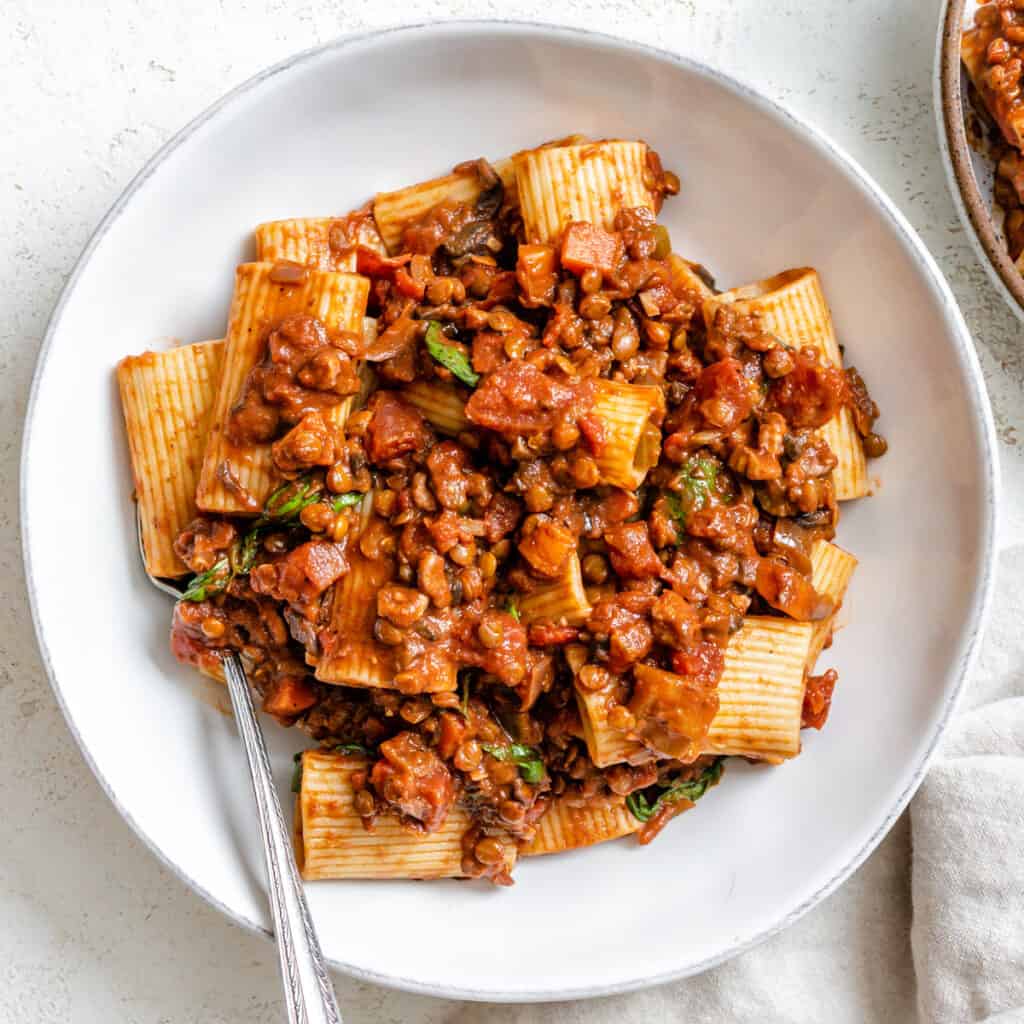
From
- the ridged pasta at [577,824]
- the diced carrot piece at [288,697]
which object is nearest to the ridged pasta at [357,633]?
the diced carrot piece at [288,697]

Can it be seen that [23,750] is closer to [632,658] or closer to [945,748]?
[632,658]

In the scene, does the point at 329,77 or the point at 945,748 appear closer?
the point at 329,77

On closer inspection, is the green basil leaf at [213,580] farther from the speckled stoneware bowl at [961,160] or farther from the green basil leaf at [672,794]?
the speckled stoneware bowl at [961,160]

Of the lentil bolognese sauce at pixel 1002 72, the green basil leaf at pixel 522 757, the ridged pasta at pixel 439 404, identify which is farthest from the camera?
the lentil bolognese sauce at pixel 1002 72

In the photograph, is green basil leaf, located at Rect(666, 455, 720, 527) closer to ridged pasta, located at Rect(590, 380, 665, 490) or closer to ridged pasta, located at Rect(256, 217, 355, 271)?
ridged pasta, located at Rect(590, 380, 665, 490)

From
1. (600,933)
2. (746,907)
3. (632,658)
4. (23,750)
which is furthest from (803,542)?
(23,750)

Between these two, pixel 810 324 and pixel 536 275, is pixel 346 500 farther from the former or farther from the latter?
pixel 810 324

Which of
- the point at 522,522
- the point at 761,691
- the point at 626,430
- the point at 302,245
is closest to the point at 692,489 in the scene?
the point at 626,430
